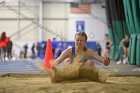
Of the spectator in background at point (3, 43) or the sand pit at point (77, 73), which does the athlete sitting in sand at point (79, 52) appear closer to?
the sand pit at point (77, 73)

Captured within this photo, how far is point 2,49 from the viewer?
1331cm

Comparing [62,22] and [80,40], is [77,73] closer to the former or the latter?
[80,40]

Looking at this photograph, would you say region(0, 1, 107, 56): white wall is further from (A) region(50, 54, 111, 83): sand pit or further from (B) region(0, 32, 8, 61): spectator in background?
(A) region(50, 54, 111, 83): sand pit

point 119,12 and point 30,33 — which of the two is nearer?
point 119,12

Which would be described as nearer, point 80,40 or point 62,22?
point 80,40

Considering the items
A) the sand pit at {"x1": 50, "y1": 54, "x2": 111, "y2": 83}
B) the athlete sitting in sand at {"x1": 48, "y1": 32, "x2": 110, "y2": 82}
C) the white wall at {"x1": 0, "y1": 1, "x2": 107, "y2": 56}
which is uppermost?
the white wall at {"x1": 0, "y1": 1, "x2": 107, "y2": 56}

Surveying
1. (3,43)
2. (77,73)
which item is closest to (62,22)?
(3,43)

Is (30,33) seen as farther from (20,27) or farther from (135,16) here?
(135,16)

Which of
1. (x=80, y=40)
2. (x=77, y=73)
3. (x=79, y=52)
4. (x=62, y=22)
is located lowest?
(x=77, y=73)

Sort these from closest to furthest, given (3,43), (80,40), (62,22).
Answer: (80,40) < (3,43) < (62,22)

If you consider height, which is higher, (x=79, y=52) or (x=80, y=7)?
(x=80, y=7)

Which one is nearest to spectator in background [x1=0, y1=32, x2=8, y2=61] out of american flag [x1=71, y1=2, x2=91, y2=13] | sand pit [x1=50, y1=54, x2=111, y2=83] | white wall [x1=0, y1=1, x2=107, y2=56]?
sand pit [x1=50, y1=54, x2=111, y2=83]

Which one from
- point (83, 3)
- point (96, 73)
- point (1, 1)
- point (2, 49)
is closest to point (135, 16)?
point (1, 1)

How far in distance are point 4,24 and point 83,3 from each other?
662cm
